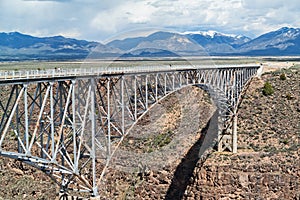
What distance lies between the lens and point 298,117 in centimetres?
5159

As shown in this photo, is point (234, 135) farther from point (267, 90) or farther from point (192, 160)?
point (267, 90)

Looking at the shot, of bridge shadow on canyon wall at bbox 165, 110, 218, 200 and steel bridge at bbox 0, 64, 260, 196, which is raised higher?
steel bridge at bbox 0, 64, 260, 196

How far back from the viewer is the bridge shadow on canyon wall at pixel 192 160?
4506 cm

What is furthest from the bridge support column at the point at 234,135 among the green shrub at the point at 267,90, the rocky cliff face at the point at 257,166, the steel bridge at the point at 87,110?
the green shrub at the point at 267,90

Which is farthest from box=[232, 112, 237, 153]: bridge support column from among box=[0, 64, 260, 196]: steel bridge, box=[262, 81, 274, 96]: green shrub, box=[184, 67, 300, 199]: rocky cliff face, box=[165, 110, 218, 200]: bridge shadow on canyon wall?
box=[262, 81, 274, 96]: green shrub

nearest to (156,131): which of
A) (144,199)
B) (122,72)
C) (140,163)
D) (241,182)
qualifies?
(140,163)

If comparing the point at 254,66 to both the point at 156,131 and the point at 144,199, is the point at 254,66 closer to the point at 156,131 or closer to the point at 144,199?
the point at 156,131

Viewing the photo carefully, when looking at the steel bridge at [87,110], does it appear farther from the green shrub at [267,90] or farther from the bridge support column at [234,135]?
the green shrub at [267,90]

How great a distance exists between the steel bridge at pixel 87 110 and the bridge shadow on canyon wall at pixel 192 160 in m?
1.89

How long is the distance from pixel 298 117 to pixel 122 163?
19202 mm

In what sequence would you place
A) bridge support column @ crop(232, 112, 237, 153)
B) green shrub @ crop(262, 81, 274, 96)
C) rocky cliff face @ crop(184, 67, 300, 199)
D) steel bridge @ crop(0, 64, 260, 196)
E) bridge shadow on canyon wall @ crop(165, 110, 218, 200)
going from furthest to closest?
1. green shrub @ crop(262, 81, 274, 96)
2. bridge support column @ crop(232, 112, 237, 153)
3. bridge shadow on canyon wall @ crop(165, 110, 218, 200)
4. rocky cliff face @ crop(184, 67, 300, 199)
5. steel bridge @ crop(0, 64, 260, 196)

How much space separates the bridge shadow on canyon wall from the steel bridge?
1.89 m

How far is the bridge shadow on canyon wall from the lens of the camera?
45.1 m

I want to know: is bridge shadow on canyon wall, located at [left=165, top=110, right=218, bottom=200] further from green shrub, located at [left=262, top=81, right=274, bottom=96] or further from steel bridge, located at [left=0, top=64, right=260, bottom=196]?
green shrub, located at [left=262, top=81, right=274, bottom=96]
